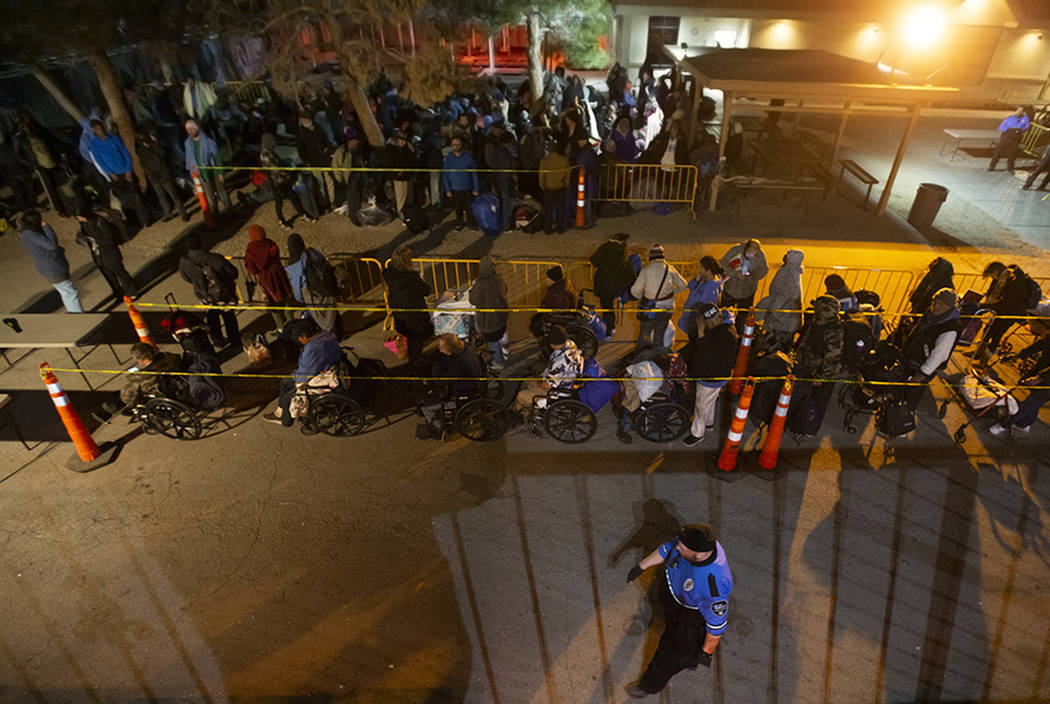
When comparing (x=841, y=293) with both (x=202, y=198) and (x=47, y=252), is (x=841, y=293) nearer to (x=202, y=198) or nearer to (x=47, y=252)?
(x=47, y=252)

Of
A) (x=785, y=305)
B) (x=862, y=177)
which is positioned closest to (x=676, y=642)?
(x=785, y=305)

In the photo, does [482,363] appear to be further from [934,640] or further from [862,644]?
[934,640]

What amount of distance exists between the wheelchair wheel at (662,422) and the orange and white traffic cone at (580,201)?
6.02m

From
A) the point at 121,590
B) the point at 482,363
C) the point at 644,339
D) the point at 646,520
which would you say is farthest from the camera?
the point at 644,339

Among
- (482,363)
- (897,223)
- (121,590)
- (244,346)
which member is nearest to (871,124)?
(897,223)

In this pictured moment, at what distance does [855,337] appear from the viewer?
6215 mm

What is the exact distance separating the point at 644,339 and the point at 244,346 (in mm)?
5730

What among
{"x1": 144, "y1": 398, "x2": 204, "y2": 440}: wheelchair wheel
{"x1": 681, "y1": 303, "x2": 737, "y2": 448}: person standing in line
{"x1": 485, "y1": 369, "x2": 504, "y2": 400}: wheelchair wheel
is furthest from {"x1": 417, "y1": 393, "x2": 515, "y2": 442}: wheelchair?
{"x1": 144, "y1": 398, "x2": 204, "y2": 440}: wheelchair wheel

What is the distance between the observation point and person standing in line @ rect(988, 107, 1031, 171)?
14.4 meters

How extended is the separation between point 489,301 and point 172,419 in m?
4.02

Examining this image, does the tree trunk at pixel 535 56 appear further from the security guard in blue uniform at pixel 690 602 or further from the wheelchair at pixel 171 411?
the security guard in blue uniform at pixel 690 602

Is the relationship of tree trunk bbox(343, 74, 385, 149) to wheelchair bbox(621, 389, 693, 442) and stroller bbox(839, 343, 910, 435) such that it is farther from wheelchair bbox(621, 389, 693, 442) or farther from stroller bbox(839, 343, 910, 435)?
stroller bbox(839, 343, 910, 435)

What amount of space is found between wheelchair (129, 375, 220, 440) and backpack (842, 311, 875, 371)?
290 inches

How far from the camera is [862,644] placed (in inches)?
197
